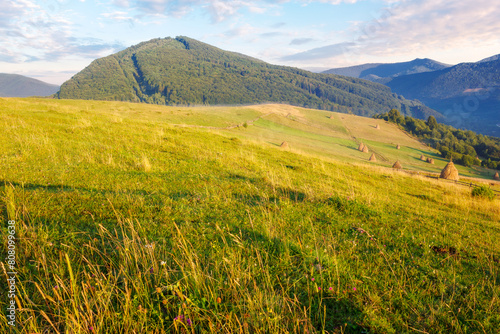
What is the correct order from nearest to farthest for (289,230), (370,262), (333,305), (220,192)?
(333,305) → (370,262) → (289,230) → (220,192)

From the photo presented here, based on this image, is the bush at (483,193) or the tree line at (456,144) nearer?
the bush at (483,193)

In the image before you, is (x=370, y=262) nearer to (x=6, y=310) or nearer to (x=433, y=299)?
(x=433, y=299)

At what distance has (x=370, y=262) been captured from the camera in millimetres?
3998

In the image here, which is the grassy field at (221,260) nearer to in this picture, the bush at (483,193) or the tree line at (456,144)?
the bush at (483,193)

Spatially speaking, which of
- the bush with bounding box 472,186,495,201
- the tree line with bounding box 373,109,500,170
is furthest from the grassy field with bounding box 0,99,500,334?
the tree line with bounding box 373,109,500,170

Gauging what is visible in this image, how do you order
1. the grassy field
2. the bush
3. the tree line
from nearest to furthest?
the grassy field, the bush, the tree line

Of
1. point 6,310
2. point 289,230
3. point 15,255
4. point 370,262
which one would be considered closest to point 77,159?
point 15,255

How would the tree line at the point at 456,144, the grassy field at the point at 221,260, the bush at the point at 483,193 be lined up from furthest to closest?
the tree line at the point at 456,144, the bush at the point at 483,193, the grassy field at the point at 221,260

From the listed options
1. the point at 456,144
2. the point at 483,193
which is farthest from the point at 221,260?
the point at 456,144

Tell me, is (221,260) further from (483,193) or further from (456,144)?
(456,144)

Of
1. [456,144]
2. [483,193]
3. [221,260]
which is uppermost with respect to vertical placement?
[221,260]

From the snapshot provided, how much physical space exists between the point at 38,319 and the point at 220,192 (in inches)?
183

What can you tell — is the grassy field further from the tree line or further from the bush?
the tree line

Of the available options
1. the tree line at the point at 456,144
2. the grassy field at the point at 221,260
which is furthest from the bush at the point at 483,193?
the tree line at the point at 456,144
